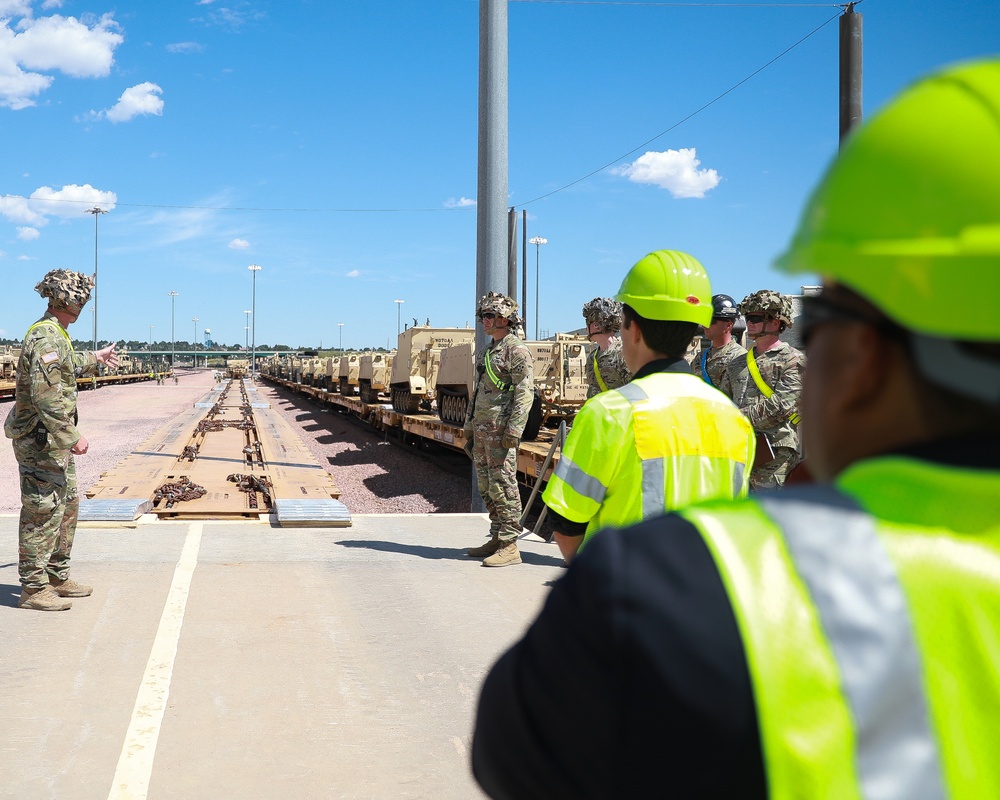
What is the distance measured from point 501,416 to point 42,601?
3682 millimetres

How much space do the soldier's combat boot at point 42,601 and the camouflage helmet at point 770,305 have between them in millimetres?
4693

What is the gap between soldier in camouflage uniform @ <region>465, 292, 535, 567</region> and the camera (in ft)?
24.5

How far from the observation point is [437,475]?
642 inches

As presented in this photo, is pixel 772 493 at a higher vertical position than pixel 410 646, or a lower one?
higher

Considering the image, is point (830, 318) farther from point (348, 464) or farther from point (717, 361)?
point (348, 464)

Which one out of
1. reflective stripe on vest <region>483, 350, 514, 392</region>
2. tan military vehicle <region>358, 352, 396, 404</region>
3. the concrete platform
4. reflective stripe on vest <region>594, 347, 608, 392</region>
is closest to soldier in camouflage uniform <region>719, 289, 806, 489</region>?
reflective stripe on vest <region>594, 347, 608, 392</region>

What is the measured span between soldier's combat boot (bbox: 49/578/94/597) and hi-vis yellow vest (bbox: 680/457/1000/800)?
230 inches

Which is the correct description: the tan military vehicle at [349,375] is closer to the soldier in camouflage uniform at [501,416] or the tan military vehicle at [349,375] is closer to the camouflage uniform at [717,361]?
the soldier in camouflage uniform at [501,416]

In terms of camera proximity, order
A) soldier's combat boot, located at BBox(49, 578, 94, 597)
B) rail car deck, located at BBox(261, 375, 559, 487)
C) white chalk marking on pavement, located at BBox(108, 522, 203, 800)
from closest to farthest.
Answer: white chalk marking on pavement, located at BBox(108, 522, 203, 800) < soldier's combat boot, located at BBox(49, 578, 94, 597) < rail car deck, located at BBox(261, 375, 559, 487)

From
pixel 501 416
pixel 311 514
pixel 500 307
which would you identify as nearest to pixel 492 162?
pixel 500 307

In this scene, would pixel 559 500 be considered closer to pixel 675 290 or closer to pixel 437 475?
pixel 675 290

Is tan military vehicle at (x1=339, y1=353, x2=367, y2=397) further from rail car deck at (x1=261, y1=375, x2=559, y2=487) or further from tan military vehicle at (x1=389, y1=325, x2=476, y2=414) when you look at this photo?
tan military vehicle at (x1=389, y1=325, x2=476, y2=414)

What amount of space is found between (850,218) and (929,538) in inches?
12.8

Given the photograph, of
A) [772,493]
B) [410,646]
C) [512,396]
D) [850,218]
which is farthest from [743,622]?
[512,396]
